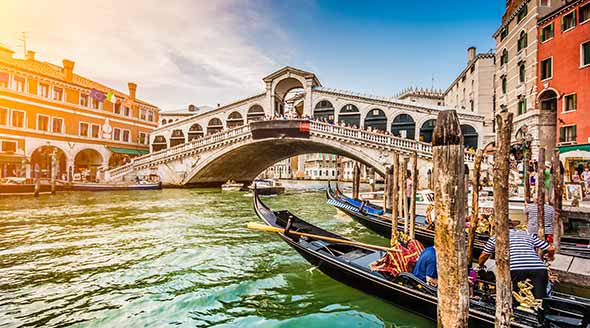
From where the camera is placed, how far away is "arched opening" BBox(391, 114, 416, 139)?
16453 millimetres

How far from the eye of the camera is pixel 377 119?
17484 millimetres

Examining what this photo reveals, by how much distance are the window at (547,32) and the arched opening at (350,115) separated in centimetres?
833

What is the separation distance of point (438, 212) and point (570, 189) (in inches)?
347

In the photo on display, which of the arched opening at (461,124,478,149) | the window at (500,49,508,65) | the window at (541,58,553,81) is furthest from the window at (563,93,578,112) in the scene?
the arched opening at (461,124,478,149)

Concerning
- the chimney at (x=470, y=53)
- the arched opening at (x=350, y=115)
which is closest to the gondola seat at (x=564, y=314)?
the arched opening at (x=350, y=115)

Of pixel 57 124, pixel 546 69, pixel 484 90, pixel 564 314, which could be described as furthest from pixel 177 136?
pixel 564 314

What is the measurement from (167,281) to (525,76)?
13979 mm

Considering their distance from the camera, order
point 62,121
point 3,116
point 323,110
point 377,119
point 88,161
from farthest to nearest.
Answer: point 88,161
point 323,110
point 62,121
point 377,119
point 3,116

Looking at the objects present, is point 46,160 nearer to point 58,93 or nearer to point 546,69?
point 58,93

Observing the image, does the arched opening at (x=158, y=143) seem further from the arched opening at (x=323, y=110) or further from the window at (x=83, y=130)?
the arched opening at (x=323, y=110)

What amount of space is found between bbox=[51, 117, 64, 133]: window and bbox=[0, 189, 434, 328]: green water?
467 inches

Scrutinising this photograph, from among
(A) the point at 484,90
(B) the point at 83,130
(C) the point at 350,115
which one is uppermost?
(A) the point at 484,90

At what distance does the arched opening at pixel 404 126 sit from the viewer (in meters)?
16.5

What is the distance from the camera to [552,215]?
4699 millimetres
